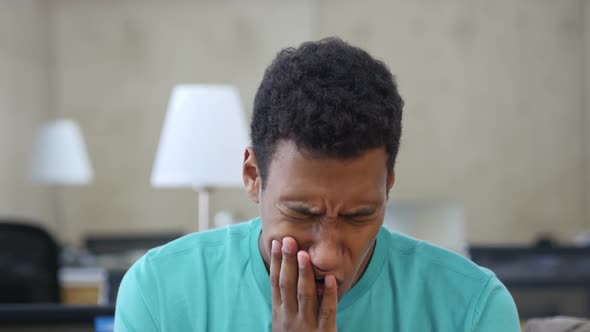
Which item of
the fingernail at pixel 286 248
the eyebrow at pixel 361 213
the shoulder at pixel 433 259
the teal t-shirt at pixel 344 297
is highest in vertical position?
the eyebrow at pixel 361 213

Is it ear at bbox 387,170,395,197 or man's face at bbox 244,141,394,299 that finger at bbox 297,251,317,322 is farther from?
ear at bbox 387,170,395,197

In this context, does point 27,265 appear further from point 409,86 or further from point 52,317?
point 409,86

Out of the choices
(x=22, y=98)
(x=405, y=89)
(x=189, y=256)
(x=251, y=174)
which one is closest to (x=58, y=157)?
(x=22, y=98)

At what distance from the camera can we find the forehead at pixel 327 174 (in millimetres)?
1194

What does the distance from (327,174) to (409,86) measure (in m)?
6.55

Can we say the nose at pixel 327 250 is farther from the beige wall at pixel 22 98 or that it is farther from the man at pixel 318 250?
the beige wall at pixel 22 98

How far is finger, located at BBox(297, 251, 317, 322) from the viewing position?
1.23 m

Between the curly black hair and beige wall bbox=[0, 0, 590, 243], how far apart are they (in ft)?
20.2

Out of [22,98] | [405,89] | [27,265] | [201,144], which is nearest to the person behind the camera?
[201,144]

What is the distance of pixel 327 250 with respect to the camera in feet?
4.00

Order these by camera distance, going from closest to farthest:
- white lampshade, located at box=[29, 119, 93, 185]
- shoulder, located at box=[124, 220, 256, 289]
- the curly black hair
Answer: the curly black hair, shoulder, located at box=[124, 220, 256, 289], white lampshade, located at box=[29, 119, 93, 185]

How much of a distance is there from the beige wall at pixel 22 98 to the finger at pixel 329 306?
5.35 meters

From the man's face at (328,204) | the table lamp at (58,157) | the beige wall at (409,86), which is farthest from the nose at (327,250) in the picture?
the beige wall at (409,86)

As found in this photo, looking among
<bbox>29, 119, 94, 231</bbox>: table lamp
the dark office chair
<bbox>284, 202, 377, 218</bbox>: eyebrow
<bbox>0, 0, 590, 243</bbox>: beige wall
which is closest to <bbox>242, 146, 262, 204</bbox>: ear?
<bbox>284, 202, 377, 218</bbox>: eyebrow
